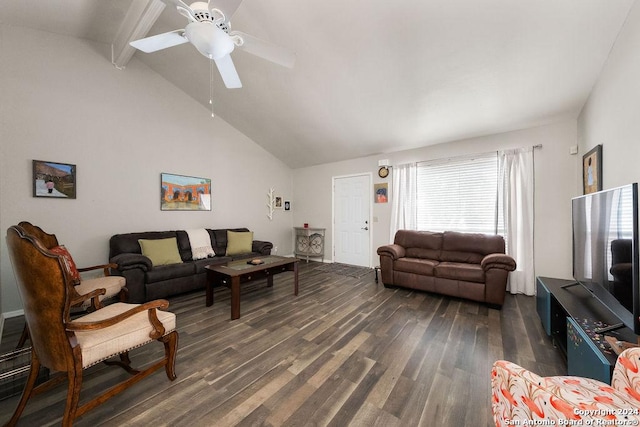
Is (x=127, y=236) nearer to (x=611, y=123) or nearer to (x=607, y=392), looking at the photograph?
(x=607, y=392)

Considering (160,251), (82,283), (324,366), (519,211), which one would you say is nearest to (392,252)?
(519,211)

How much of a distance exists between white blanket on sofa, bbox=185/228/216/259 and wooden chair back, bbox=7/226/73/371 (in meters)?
2.68

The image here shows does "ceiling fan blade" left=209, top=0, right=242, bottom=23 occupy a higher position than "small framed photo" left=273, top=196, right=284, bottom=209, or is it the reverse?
"ceiling fan blade" left=209, top=0, right=242, bottom=23

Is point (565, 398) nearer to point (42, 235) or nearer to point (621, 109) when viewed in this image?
point (621, 109)

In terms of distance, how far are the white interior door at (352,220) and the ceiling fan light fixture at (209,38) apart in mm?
3632

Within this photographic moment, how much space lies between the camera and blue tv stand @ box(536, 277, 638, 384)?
118 cm

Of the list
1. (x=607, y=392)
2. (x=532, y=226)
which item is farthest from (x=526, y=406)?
(x=532, y=226)

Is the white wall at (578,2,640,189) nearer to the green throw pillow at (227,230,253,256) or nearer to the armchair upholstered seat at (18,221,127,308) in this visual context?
the armchair upholstered seat at (18,221,127,308)

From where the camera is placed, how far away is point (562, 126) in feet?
10.3

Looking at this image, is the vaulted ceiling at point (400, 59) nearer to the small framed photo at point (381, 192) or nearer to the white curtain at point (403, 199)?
the white curtain at point (403, 199)

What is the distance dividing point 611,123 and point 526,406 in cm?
262

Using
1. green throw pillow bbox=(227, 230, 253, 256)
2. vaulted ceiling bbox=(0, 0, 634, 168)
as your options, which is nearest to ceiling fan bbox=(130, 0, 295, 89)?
vaulted ceiling bbox=(0, 0, 634, 168)

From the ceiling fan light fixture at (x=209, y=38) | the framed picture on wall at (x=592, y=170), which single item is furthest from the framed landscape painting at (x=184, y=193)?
the framed picture on wall at (x=592, y=170)

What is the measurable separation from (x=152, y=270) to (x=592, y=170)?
5.25m
